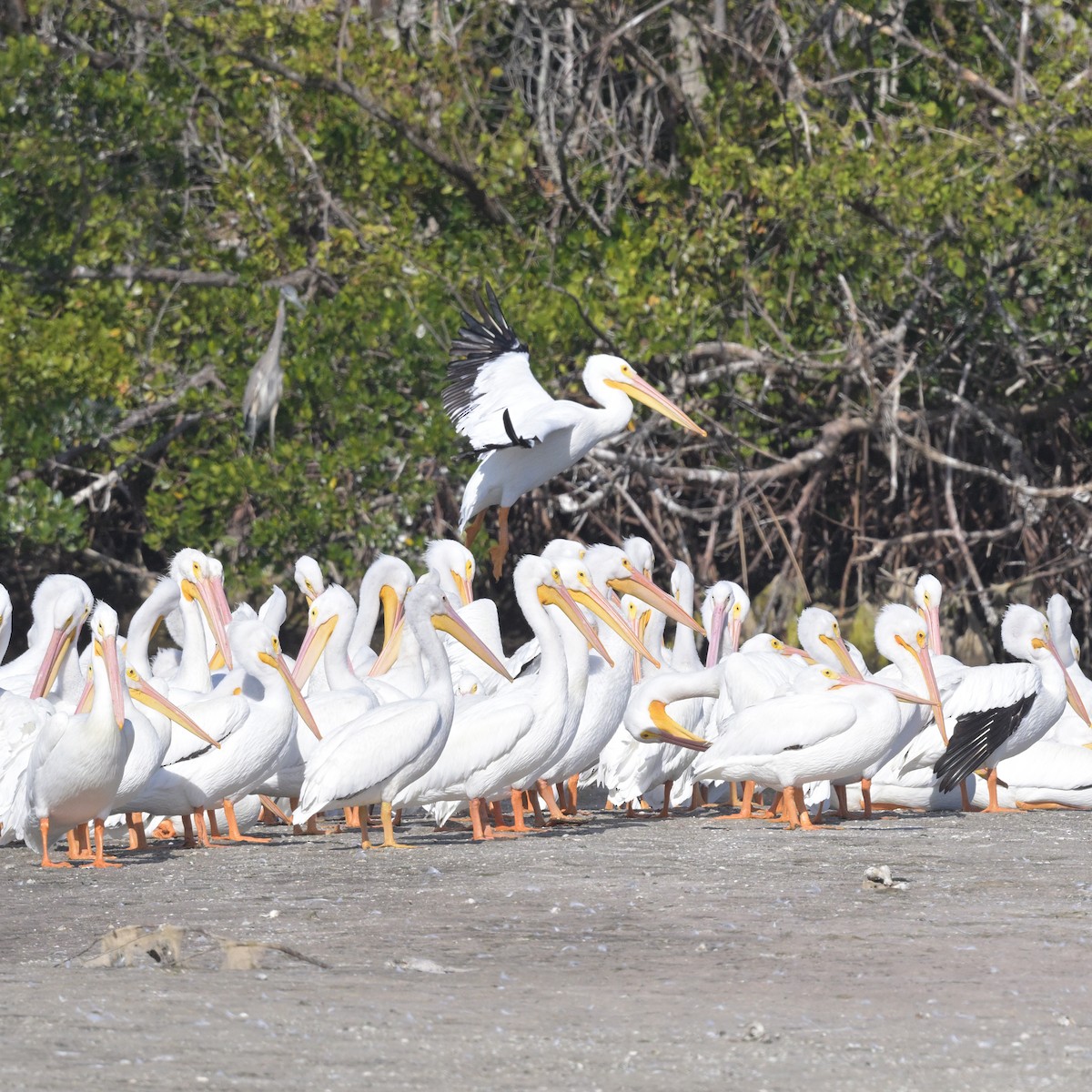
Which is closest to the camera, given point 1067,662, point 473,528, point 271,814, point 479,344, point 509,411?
point 271,814

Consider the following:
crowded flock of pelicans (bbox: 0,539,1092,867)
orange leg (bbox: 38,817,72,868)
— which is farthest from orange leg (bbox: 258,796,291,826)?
orange leg (bbox: 38,817,72,868)

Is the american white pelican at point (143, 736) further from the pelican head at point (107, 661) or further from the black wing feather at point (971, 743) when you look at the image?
the black wing feather at point (971, 743)

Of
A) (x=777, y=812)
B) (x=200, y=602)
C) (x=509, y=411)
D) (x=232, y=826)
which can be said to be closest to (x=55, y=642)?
(x=232, y=826)

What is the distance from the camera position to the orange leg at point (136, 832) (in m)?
6.88

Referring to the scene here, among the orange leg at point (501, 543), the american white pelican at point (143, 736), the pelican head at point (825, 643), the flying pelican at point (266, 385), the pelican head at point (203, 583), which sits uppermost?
the flying pelican at point (266, 385)

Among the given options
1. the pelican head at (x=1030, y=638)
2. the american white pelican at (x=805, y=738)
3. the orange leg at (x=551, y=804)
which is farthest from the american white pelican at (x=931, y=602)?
the orange leg at (x=551, y=804)

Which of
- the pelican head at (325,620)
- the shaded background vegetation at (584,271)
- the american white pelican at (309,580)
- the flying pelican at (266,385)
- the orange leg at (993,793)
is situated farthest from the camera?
the shaded background vegetation at (584,271)

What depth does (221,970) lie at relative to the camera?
14.0 ft

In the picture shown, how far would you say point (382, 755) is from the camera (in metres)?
6.38

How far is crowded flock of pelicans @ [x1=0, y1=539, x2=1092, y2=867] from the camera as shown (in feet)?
21.1

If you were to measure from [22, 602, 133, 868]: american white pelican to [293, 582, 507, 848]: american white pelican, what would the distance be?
639 mm

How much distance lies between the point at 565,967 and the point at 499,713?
8.10 ft

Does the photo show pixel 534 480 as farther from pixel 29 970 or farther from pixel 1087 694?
pixel 29 970

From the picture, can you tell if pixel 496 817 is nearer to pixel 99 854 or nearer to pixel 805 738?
pixel 805 738
